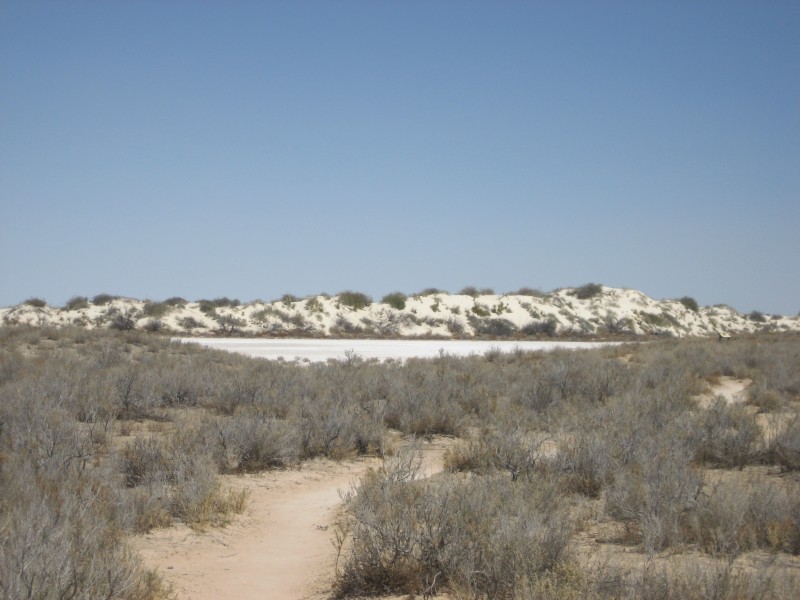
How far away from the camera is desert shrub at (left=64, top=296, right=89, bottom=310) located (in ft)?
154

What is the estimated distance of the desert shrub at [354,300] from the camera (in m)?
48.4

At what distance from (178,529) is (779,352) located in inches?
866

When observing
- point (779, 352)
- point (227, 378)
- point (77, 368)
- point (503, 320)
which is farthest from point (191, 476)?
point (503, 320)

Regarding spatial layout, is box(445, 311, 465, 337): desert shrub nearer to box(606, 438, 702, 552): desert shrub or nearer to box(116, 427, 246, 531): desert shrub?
box(116, 427, 246, 531): desert shrub

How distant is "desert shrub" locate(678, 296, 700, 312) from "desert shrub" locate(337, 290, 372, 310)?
33137 millimetres

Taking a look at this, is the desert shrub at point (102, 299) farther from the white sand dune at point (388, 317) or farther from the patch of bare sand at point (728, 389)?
the patch of bare sand at point (728, 389)

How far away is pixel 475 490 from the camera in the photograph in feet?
20.1

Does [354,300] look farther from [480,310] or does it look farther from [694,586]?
[694,586]

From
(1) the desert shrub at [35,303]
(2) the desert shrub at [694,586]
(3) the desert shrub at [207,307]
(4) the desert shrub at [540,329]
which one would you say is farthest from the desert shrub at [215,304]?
(2) the desert shrub at [694,586]

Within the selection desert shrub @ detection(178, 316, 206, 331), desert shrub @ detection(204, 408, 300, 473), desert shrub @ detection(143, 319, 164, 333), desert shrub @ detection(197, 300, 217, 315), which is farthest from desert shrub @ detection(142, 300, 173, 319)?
desert shrub @ detection(204, 408, 300, 473)

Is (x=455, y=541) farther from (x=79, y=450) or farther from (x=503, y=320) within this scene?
(x=503, y=320)

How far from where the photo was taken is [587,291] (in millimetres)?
58656

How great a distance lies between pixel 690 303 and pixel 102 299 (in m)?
53.1

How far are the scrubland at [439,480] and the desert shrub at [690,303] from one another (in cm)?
5077
